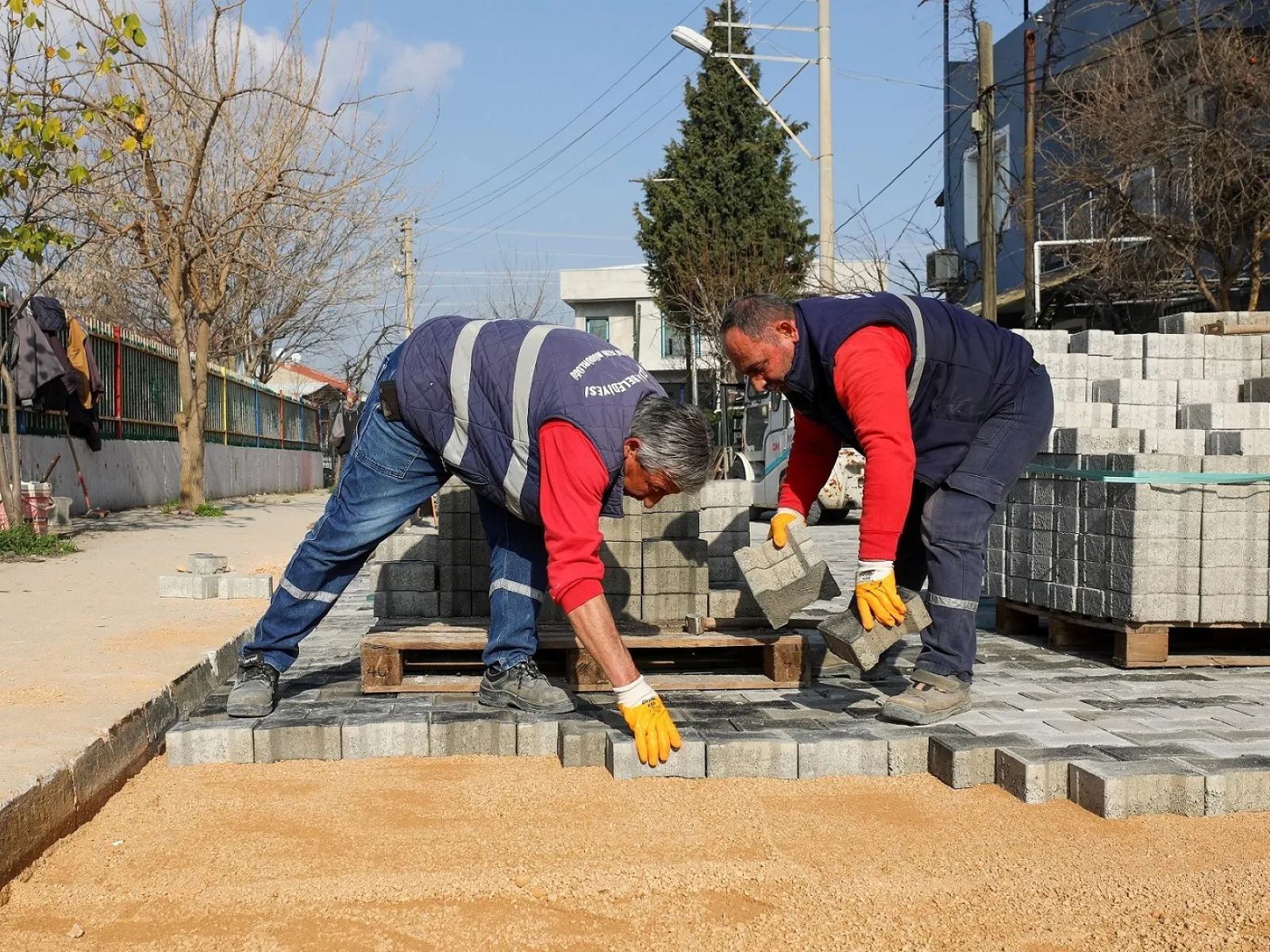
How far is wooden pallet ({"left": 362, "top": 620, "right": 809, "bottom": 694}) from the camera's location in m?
4.95

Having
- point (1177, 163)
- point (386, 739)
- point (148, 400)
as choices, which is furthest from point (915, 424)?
point (148, 400)

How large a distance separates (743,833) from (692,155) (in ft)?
106

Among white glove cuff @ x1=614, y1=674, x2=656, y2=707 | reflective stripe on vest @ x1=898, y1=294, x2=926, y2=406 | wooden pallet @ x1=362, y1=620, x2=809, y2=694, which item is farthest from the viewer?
wooden pallet @ x1=362, y1=620, x2=809, y2=694

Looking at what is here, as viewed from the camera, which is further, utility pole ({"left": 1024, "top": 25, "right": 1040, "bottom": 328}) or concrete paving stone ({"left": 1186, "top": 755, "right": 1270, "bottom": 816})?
utility pole ({"left": 1024, "top": 25, "right": 1040, "bottom": 328})

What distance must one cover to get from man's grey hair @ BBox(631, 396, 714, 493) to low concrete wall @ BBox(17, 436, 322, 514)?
11119 mm

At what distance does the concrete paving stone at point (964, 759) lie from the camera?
3.94 meters

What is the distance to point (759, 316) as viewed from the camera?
13.9ft

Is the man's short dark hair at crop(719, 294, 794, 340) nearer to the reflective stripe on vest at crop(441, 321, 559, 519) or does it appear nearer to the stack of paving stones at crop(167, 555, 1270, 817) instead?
the reflective stripe on vest at crop(441, 321, 559, 519)

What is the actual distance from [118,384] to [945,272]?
1471 centimetres

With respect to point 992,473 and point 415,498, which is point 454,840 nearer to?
point 415,498

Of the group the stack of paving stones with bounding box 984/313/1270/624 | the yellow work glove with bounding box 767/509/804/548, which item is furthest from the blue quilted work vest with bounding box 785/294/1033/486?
the stack of paving stones with bounding box 984/313/1270/624

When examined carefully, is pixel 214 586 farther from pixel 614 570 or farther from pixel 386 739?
pixel 386 739

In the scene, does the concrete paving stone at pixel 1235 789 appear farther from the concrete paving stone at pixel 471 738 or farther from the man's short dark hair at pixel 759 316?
the concrete paving stone at pixel 471 738

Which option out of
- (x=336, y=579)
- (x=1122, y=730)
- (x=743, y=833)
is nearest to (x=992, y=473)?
(x=1122, y=730)
